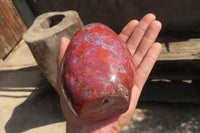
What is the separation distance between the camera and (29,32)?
8.99 ft

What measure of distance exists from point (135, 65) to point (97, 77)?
80 cm

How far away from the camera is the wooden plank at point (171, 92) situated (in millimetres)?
2967

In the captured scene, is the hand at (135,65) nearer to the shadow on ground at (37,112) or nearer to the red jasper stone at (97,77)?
the red jasper stone at (97,77)

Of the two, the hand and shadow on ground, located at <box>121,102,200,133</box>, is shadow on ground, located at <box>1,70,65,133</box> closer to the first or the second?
shadow on ground, located at <box>121,102,200,133</box>

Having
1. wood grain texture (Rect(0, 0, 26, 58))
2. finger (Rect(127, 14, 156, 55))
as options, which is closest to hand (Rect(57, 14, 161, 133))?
finger (Rect(127, 14, 156, 55))

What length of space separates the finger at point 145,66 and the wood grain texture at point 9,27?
4053 millimetres

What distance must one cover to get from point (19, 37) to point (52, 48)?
3.15 metres

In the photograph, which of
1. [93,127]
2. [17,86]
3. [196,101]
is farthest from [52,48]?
[196,101]

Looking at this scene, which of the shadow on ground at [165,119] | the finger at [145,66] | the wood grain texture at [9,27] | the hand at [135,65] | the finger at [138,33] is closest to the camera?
the hand at [135,65]

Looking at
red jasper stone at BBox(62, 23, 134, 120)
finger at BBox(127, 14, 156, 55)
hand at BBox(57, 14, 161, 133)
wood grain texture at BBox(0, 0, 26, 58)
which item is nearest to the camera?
red jasper stone at BBox(62, 23, 134, 120)

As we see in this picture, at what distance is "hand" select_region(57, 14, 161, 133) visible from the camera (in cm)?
158

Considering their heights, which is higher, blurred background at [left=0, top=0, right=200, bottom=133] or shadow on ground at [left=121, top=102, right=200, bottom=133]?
blurred background at [left=0, top=0, right=200, bottom=133]

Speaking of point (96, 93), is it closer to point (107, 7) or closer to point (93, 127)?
point (93, 127)

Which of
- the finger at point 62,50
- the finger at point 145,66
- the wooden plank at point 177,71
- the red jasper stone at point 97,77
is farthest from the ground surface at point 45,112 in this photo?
the red jasper stone at point 97,77
